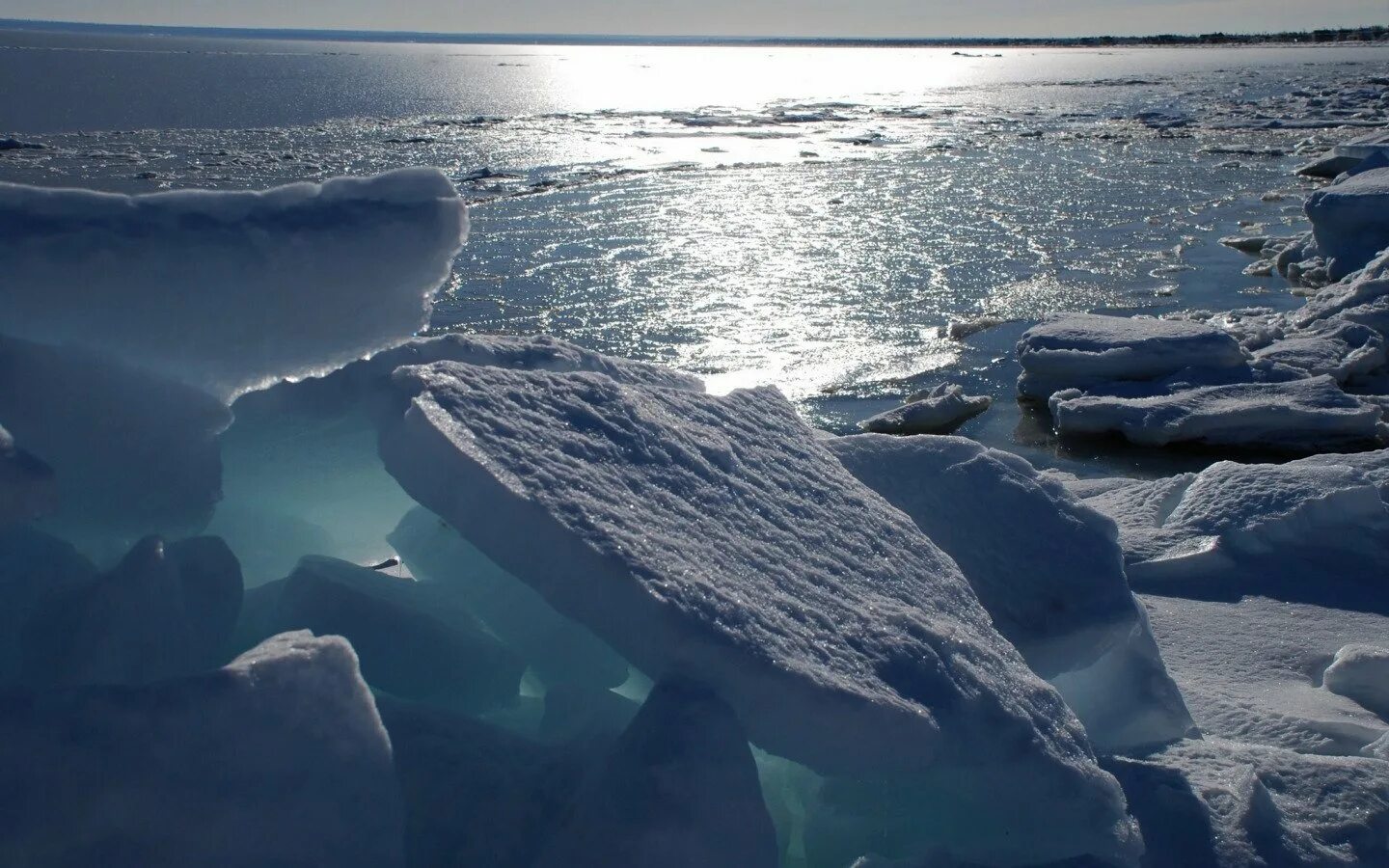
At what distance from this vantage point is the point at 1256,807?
2119 millimetres

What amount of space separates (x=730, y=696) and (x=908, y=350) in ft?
18.5

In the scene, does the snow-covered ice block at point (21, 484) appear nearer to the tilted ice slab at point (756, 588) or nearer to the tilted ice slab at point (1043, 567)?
the tilted ice slab at point (756, 588)

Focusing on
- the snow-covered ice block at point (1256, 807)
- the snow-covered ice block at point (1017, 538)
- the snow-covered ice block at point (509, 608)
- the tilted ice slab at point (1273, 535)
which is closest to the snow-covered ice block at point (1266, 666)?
the tilted ice slab at point (1273, 535)

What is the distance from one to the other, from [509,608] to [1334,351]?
228 inches

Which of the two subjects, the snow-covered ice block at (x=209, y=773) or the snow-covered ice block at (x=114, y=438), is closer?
the snow-covered ice block at (x=209, y=773)

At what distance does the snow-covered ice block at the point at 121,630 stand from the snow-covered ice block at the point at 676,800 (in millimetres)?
711

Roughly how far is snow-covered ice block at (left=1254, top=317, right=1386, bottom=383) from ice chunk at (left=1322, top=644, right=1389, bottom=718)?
11.7ft

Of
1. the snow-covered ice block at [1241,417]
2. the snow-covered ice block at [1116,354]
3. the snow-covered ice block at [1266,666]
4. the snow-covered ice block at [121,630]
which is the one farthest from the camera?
the snow-covered ice block at [1116,354]

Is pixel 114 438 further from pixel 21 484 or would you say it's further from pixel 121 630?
pixel 121 630

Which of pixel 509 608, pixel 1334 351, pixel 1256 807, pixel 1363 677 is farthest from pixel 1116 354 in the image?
pixel 509 608

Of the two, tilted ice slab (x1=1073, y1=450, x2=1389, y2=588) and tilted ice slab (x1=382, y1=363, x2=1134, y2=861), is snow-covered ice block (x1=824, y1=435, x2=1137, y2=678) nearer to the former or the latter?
tilted ice slab (x1=382, y1=363, x2=1134, y2=861)

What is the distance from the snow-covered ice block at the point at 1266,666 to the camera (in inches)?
102

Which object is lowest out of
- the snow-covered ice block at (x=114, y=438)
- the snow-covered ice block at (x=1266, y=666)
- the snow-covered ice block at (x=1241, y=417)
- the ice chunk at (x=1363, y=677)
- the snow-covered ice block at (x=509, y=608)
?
the snow-covered ice block at (x=1241, y=417)

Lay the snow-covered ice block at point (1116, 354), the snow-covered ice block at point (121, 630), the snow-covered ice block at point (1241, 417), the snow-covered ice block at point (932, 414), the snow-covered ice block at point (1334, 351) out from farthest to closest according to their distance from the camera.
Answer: the snow-covered ice block at point (1334, 351) < the snow-covered ice block at point (1116, 354) < the snow-covered ice block at point (932, 414) < the snow-covered ice block at point (1241, 417) < the snow-covered ice block at point (121, 630)
